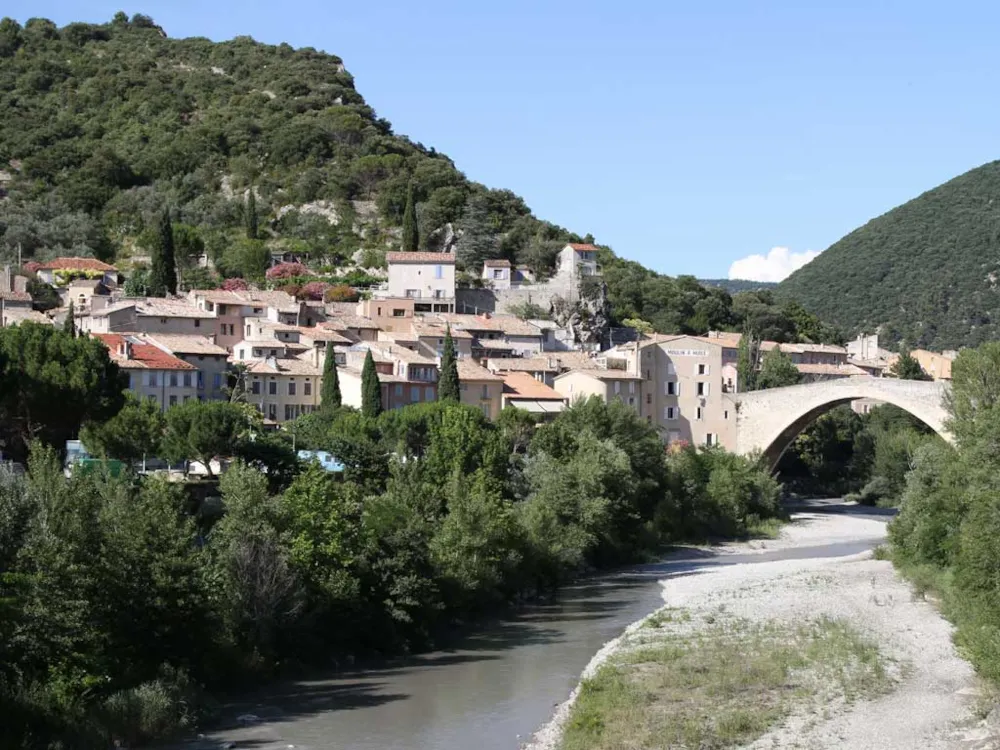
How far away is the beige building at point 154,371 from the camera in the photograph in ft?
153

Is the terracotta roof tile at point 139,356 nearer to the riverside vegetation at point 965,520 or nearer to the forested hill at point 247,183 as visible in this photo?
the forested hill at point 247,183

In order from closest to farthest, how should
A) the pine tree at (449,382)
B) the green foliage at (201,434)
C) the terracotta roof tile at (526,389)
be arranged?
the green foliage at (201,434) → the pine tree at (449,382) → the terracotta roof tile at (526,389)

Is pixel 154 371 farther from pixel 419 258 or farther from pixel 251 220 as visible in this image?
pixel 251 220

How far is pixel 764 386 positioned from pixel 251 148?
3913 cm

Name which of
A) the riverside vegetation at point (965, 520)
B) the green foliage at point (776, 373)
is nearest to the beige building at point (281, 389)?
the riverside vegetation at point (965, 520)

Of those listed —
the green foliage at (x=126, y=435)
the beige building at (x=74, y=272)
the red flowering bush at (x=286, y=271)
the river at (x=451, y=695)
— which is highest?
the red flowering bush at (x=286, y=271)

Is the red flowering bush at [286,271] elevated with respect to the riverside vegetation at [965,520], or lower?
elevated

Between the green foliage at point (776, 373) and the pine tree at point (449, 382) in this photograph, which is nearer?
the pine tree at point (449, 382)

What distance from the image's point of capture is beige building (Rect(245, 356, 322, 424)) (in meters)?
51.5

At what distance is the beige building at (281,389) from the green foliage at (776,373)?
81.4ft

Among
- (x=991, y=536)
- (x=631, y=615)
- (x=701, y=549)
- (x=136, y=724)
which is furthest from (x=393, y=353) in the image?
(x=136, y=724)

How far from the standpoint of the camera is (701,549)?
4634 centimetres

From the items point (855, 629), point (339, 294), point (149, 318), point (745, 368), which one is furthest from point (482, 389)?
point (855, 629)

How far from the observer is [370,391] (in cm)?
4797
